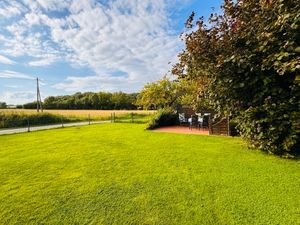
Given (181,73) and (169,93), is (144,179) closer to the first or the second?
(181,73)

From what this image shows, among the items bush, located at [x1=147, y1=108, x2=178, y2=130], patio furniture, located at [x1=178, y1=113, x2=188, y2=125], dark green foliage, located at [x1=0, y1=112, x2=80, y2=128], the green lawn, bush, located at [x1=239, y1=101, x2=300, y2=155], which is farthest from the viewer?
dark green foliage, located at [x1=0, y1=112, x2=80, y2=128]

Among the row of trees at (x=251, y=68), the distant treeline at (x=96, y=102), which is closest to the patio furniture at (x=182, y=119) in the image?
the row of trees at (x=251, y=68)

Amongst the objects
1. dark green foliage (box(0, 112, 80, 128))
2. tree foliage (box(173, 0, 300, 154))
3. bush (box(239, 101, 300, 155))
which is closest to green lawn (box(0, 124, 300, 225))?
bush (box(239, 101, 300, 155))

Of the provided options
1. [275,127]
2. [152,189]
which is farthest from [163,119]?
[152,189]

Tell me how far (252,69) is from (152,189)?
13.7 feet

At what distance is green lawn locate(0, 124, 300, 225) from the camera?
2730 mm

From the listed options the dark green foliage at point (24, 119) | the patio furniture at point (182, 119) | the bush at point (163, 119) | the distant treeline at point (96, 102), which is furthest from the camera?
the distant treeline at point (96, 102)

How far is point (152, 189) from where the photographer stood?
3.61 meters

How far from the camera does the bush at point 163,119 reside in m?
Answer: 13.7

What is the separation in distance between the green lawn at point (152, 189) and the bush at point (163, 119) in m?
7.60

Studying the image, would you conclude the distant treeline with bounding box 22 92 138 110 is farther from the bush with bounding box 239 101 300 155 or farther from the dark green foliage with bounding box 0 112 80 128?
the bush with bounding box 239 101 300 155

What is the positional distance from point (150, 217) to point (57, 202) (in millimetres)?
1621

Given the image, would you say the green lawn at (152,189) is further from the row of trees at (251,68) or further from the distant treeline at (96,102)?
the distant treeline at (96,102)

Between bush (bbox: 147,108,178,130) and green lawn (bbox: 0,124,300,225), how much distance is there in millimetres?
7597
